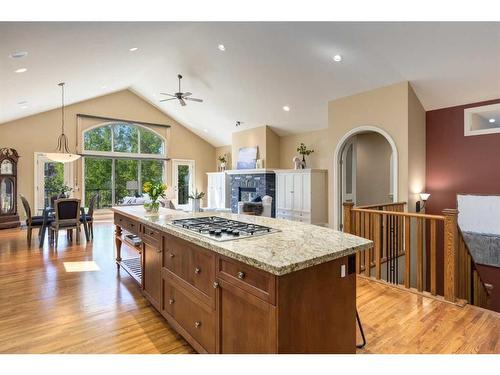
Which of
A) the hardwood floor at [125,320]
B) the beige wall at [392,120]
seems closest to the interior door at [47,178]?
the hardwood floor at [125,320]

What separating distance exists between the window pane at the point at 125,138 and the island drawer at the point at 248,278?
909 centimetres

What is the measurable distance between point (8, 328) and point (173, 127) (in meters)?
8.92

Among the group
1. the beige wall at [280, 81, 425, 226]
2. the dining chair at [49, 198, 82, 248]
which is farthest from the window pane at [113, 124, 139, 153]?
the beige wall at [280, 81, 425, 226]

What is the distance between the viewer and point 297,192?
769 centimetres

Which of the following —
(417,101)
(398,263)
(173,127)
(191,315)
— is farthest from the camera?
(173,127)

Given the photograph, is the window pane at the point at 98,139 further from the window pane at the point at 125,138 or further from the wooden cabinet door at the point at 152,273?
the wooden cabinet door at the point at 152,273

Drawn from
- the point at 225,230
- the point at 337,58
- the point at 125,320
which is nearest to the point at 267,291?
the point at 225,230

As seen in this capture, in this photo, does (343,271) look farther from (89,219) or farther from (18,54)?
(89,219)

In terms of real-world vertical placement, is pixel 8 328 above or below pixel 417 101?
below

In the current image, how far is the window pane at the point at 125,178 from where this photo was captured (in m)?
9.74

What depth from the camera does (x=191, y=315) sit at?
220 centimetres

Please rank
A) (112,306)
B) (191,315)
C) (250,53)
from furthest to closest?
(250,53) < (112,306) < (191,315)
